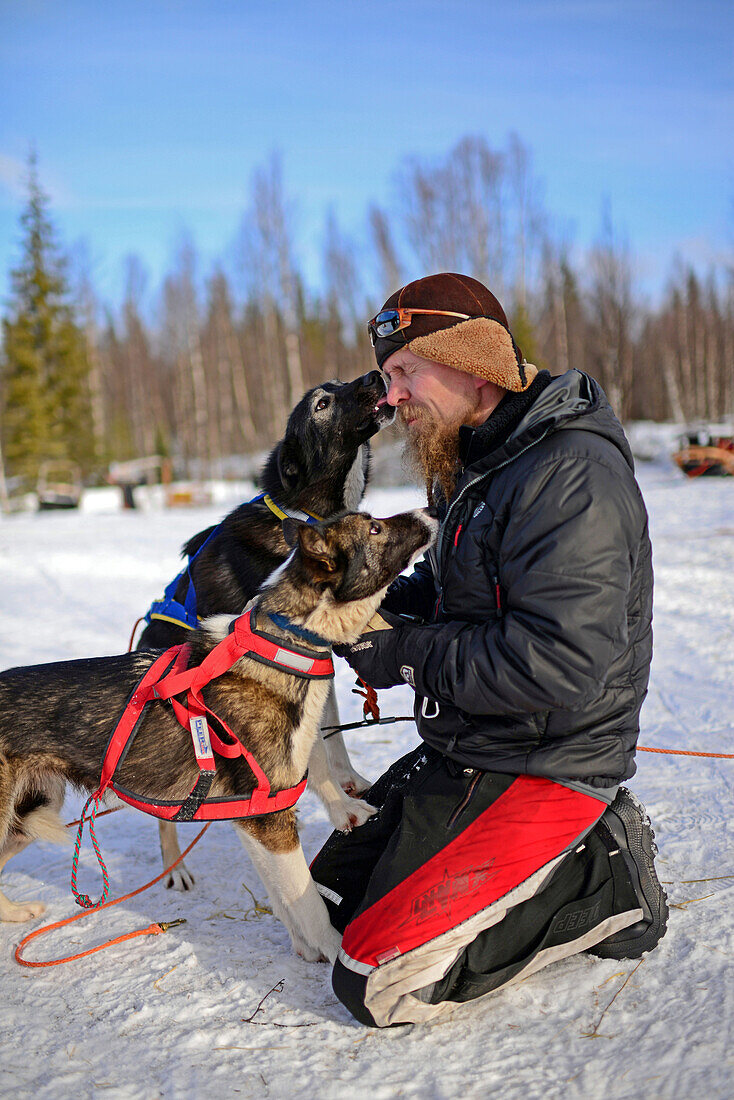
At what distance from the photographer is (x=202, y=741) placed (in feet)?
9.09

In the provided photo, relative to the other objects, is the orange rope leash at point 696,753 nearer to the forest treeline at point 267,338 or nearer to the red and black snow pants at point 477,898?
the red and black snow pants at point 477,898

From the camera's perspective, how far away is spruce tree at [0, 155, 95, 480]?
3384 centimetres

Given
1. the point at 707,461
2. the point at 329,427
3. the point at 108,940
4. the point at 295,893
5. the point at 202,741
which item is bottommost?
the point at 108,940

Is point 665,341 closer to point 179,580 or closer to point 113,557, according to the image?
point 113,557

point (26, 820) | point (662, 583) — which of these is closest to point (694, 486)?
point (662, 583)

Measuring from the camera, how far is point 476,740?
8.61 feet

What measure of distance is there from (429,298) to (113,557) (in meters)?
10.0

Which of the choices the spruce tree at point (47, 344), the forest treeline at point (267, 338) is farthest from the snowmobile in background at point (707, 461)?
the spruce tree at point (47, 344)

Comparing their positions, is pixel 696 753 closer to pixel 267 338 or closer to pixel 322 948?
pixel 322 948

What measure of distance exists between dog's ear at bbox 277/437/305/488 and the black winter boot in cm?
214

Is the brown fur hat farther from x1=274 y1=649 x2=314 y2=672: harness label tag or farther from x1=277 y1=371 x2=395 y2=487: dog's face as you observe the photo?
x1=274 y1=649 x2=314 y2=672: harness label tag

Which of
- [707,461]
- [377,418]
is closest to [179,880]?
[377,418]

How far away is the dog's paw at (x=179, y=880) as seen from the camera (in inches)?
134

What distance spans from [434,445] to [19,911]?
266 cm
